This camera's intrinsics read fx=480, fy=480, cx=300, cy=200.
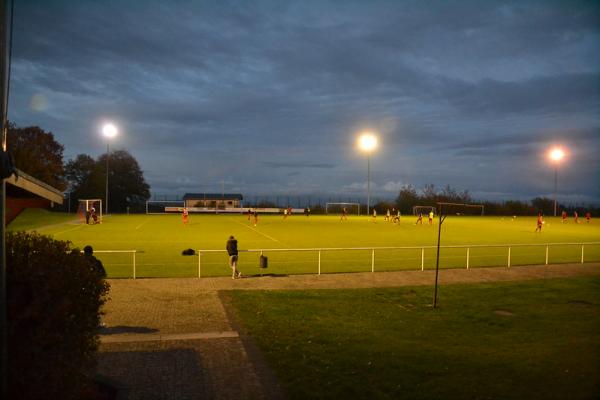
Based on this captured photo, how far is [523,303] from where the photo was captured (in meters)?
13.4

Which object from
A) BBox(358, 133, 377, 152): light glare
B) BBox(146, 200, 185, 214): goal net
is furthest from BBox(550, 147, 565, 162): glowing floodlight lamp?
BBox(146, 200, 185, 214): goal net

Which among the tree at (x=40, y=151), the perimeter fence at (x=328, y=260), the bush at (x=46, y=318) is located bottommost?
the perimeter fence at (x=328, y=260)

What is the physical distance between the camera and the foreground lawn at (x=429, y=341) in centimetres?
720

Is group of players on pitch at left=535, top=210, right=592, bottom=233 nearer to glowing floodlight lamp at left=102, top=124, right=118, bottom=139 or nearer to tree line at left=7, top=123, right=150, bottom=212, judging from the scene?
glowing floodlight lamp at left=102, top=124, right=118, bottom=139

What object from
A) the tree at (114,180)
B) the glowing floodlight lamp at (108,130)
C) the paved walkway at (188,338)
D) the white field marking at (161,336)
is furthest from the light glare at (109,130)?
the white field marking at (161,336)

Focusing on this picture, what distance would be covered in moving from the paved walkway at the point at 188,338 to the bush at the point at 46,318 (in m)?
1.90

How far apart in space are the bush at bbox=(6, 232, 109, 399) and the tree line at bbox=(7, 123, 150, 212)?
57.2 m

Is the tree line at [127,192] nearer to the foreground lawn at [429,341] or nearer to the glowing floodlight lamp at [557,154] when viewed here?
the glowing floodlight lamp at [557,154]

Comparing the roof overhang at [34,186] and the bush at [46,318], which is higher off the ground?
the roof overhang at [34,186]

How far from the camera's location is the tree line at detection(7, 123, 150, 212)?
6141cm

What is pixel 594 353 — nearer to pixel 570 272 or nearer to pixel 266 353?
pixel 266 353

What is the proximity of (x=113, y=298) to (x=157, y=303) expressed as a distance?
144 centimetres

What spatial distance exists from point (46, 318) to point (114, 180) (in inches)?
3480

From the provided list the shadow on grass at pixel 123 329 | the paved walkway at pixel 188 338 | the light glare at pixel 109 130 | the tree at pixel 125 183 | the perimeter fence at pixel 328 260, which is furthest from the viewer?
the tree at pixel 125 183
